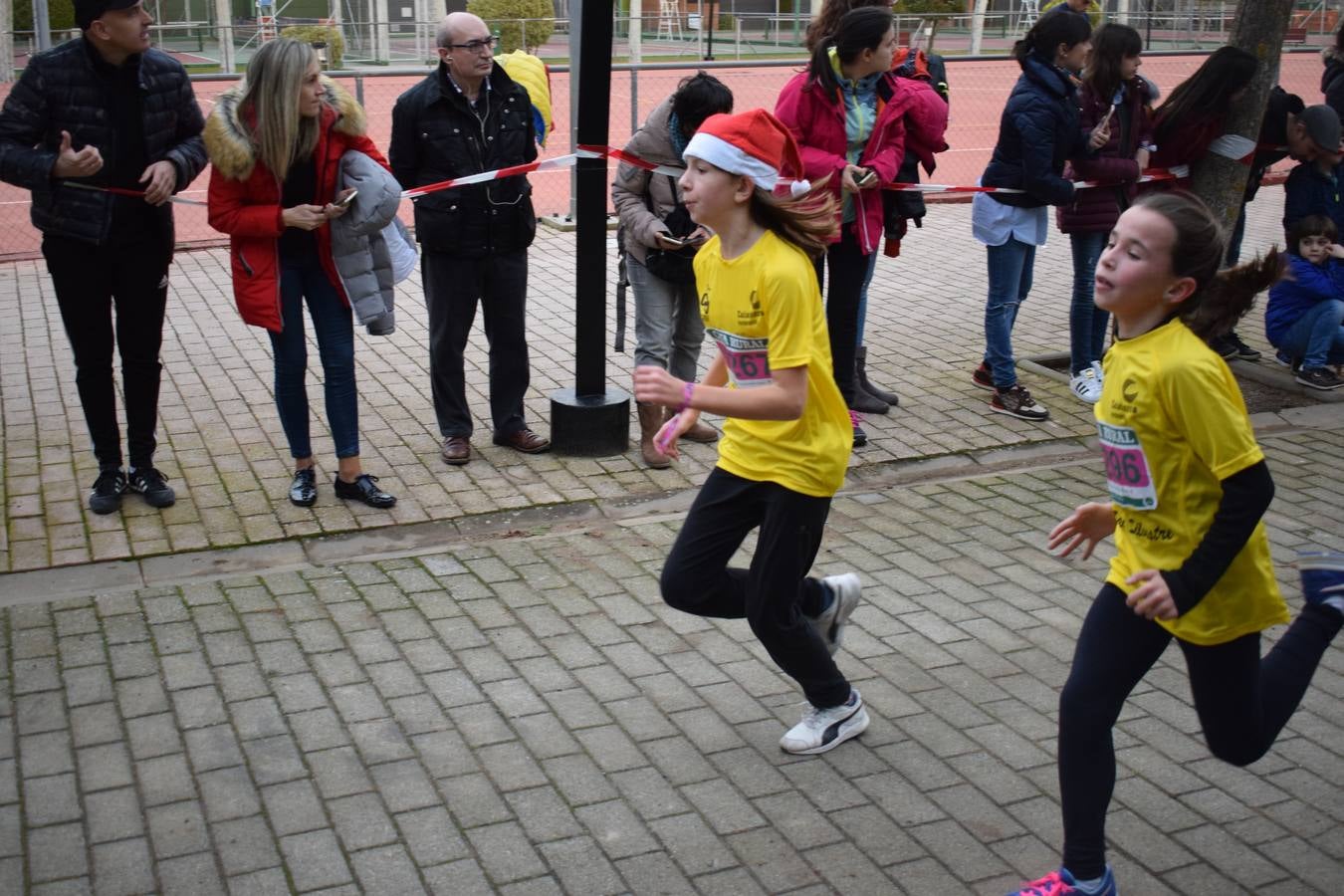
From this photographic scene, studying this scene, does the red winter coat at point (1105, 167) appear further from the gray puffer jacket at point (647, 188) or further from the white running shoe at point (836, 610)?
the white running shoe at point (836, 610)

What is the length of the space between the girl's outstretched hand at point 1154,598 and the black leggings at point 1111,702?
0.75 feet

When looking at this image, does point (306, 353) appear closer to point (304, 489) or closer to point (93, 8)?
point (304, 489)

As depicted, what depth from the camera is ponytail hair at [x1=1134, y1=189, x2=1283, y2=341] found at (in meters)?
3.35

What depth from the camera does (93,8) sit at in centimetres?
570

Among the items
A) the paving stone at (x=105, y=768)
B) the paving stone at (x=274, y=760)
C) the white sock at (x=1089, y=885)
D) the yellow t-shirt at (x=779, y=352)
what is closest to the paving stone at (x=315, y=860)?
the paving stone at (x=274, y=760)

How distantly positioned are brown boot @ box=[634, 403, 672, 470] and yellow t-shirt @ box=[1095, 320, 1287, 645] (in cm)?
367

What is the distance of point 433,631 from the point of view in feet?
17.2

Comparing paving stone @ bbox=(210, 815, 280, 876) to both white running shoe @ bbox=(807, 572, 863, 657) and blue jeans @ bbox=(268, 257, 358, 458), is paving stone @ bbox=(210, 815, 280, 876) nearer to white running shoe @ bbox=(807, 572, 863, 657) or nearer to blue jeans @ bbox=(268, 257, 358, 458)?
white running shoe @ bbox=(807, 572, 863, 657)

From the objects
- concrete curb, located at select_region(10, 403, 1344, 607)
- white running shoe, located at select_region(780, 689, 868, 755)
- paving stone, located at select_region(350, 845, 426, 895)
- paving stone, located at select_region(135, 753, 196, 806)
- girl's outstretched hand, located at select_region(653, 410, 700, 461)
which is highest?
girl's outstretched hand, located at select_region(653, 410, 700, 461)

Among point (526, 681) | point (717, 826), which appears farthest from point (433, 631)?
point (717, 826)

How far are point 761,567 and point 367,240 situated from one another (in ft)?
9.33

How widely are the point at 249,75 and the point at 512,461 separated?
7.13ft

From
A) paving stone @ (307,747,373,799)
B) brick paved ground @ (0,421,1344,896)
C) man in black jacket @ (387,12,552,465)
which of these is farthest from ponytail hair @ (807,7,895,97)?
paving stone @ (307,747,373,799)

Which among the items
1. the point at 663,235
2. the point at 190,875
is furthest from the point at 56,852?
the point at 663,235
